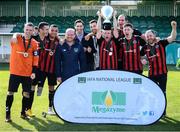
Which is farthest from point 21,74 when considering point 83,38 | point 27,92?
point 83,38

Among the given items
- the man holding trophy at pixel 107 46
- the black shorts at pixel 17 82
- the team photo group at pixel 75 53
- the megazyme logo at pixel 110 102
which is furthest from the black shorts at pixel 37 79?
the megazyme logo at pixel 110 102

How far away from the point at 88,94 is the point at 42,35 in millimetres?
1679

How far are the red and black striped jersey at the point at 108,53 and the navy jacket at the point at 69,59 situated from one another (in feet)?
1.21

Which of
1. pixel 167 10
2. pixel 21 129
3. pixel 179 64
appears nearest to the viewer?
pixel 21 129

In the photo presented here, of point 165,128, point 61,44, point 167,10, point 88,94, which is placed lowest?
point 165,128

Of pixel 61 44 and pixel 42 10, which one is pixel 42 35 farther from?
pixel 42 10

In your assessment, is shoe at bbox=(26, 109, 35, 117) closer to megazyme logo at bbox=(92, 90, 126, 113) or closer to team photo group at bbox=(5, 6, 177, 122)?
team photo group at bbox=(5, 6, 177, 122)

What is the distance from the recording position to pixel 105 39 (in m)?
7.79

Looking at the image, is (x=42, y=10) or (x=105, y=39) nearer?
(x=105, y=39)

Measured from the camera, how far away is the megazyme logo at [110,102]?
7.29 meters

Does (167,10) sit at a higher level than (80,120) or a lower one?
higher

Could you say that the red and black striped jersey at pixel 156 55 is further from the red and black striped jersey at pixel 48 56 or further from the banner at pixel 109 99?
the red and black striped jersey at pixel 48 56

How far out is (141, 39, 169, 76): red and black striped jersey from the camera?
26.5 feet

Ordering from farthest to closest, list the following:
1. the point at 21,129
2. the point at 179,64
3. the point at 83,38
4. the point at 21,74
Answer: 1. the point at 179,64
2. the point at 83,38
3. the point at 21,74
4. the point at 21,129
